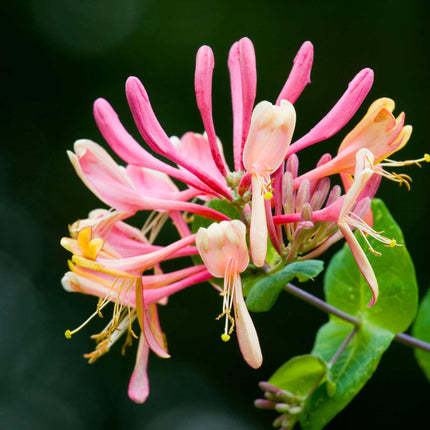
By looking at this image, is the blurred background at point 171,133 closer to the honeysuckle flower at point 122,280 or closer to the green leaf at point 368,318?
the green leaf at point 368,318

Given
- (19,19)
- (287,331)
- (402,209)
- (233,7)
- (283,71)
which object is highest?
(19,19)

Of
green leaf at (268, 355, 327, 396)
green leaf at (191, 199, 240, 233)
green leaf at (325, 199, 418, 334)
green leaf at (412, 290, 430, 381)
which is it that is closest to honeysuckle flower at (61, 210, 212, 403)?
green leaf at (191, 199, 240, 233)

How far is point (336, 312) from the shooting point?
1.10 meters

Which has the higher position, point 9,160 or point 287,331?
point 9,160

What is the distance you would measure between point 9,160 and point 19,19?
0.75 metres

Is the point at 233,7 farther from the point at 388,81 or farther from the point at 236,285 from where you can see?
the point at 236,285

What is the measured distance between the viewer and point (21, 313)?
3.86 m

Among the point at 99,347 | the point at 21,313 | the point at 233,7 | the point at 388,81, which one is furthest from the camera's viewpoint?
the point at 21,313

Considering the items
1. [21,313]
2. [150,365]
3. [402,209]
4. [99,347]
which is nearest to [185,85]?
[402,209]

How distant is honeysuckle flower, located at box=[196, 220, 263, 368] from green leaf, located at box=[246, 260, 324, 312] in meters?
0.08

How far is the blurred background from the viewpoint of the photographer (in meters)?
2.73

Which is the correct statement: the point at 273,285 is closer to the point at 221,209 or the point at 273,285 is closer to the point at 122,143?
the point at 221,209

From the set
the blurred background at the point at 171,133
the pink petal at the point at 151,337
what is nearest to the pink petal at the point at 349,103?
the pink petal at the point at 151,337

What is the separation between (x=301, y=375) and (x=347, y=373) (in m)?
0.08
